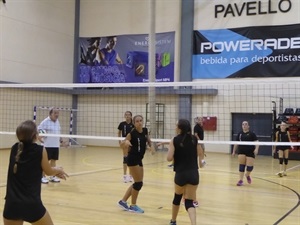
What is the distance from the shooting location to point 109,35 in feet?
73.2

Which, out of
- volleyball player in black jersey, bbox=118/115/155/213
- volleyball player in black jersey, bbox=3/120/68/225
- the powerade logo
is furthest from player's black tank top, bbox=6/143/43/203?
the powerade logo

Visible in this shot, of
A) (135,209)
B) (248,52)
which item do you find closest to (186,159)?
(135,209)

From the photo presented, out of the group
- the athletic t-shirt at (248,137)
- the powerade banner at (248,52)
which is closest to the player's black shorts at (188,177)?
the athletic t-shirt at (248,137)

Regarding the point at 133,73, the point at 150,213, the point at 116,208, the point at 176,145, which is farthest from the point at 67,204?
the point at 133,73

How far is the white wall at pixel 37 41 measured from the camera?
1889cm

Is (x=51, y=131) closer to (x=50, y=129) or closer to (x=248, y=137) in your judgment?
Answer: (x=50, y=129)

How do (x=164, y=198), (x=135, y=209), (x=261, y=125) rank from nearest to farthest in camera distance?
(x=135, y=209) < (x=164, y=198) < (x=261, y=125)

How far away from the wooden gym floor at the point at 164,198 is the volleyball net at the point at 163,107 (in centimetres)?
637

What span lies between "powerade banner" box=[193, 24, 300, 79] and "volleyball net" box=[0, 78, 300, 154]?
723mm

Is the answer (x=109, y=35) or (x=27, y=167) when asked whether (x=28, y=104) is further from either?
(x=27, y=167)

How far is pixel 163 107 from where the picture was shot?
20.5 m

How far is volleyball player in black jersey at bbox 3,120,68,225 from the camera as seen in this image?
134 inches

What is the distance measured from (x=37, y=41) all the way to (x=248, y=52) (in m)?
10.2

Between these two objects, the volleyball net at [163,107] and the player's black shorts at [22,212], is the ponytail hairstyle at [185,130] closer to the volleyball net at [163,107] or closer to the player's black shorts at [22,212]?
the player's black shorts at [22,212]
